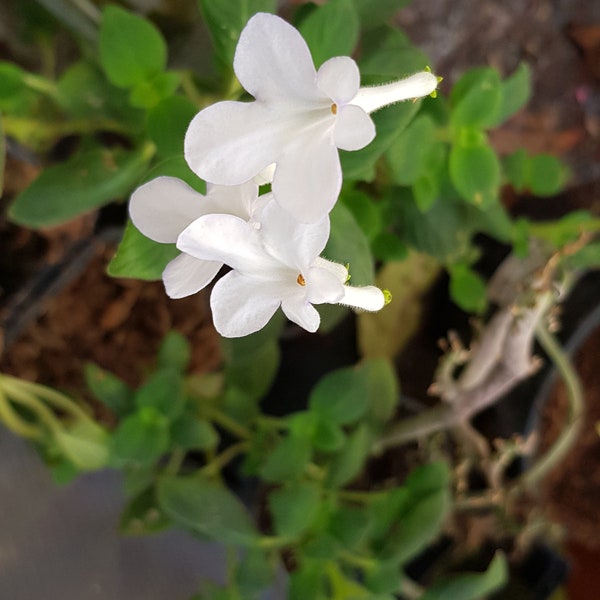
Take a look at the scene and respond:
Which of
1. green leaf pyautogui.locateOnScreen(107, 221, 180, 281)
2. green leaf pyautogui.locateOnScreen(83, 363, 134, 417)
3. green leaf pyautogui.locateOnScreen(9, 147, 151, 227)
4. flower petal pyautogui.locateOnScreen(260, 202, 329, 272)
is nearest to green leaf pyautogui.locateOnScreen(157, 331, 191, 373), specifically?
green leaf pyautogui.locateOnScreen(83, 363, 134, 417)

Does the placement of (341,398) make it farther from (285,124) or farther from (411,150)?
(285,124)

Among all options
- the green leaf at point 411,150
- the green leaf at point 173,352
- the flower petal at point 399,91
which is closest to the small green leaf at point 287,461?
the green leaf at point 173,352

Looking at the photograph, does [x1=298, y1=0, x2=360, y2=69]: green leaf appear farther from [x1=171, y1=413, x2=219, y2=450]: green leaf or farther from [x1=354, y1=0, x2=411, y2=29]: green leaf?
[x1=171, y1=413, x2=219, y2=450]: green leaf

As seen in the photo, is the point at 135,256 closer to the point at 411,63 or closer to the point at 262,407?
the point at 411,63

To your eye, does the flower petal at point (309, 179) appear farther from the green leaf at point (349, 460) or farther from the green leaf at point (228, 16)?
Answer: the green leaf at point (349, 460)

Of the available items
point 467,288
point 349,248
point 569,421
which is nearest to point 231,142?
point 349,248
